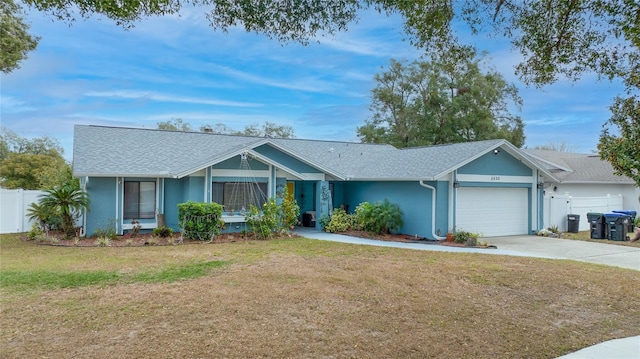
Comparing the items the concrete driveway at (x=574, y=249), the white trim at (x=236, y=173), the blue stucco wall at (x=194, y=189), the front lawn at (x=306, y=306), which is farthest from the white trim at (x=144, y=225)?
the concrete driveway at (x=574, y=249)

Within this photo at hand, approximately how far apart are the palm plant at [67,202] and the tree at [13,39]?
13.0ft

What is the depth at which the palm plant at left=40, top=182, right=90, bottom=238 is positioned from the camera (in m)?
13.8

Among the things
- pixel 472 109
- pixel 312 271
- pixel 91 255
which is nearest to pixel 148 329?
pixel 312 271

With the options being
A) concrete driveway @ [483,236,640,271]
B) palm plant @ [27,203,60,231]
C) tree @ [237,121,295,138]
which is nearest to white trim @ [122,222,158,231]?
palm plant @ [27,203,60,231]

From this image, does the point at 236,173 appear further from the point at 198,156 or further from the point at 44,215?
the point at 44,215

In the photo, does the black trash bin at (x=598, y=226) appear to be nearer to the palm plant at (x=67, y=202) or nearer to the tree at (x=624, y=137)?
the tree at (x=624, y=137)

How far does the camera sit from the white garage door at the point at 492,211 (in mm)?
16016

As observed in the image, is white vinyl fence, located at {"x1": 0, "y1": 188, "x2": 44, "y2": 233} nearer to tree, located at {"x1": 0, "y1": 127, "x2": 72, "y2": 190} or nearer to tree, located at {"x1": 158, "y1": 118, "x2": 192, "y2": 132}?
tree, located at {"x1": 0, "y1": 127, "x2": 72, "y2": 190}

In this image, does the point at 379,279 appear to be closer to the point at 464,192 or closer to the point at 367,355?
the point at 367,355

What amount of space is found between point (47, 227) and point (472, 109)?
87.6ft

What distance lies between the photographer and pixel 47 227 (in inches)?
620

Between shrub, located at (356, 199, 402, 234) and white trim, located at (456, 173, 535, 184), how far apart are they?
8.76 feet

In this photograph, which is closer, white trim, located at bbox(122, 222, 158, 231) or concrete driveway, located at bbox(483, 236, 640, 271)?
concrete driveway, located at bbox(483, 236, 640, 271)

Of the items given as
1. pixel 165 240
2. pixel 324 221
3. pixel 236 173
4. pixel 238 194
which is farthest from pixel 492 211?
pixel 165 240
